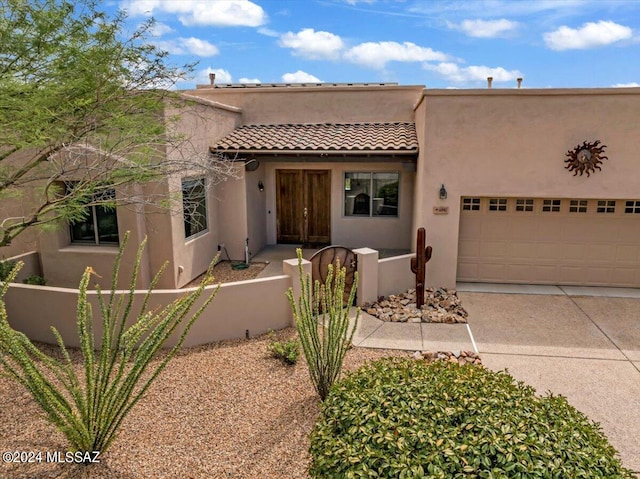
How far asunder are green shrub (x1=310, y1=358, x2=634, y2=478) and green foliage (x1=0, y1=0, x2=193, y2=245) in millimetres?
6409

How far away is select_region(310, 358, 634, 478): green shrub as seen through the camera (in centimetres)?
340

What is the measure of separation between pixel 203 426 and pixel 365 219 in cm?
1052

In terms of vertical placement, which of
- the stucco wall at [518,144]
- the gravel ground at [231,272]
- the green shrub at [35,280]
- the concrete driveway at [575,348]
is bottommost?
the concrete driveway at [575,348]

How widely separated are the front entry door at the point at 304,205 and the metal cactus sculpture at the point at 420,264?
5428mm

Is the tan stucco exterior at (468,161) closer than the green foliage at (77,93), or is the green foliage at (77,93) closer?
the green foliage at (77,93)

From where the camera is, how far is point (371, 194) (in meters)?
15.4

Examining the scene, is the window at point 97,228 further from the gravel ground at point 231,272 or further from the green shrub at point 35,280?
the gravel ground at point 231,272

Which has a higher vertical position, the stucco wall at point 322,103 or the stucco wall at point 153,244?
the stucco wall at point 322,103

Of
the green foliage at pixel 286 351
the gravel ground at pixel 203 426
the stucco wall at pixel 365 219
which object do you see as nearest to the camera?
the gravel ground at pixel 203 426

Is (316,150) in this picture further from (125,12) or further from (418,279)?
(125,12)

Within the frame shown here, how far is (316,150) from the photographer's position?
13.4m

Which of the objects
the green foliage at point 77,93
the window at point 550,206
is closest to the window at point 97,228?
the green foliage at point 77,93

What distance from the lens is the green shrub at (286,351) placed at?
769 cm

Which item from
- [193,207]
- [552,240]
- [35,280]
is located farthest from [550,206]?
[35,280]
